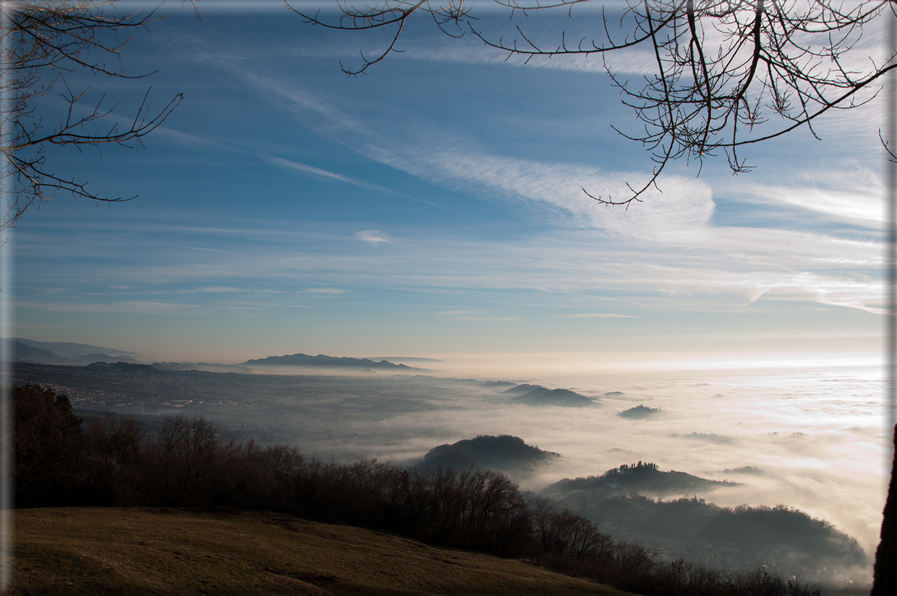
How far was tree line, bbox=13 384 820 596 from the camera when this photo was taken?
3551 cm

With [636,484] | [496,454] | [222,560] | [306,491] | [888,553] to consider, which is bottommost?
[636,484]

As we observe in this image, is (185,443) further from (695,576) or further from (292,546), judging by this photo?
(695,576)

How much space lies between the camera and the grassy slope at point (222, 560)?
13.2 meters

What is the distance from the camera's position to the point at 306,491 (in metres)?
44.9

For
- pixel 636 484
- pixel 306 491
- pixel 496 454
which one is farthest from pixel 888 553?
pixel 496 454

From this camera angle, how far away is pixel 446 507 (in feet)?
155

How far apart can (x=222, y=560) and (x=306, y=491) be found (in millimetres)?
28463

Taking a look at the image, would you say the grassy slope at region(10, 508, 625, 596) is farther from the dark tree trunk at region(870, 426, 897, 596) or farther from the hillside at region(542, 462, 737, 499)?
the hillside at region(542, 462, 737, 499)

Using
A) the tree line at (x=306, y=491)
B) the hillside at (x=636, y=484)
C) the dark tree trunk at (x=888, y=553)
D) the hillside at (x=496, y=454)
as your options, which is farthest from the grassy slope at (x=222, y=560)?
the hillside at (x=496, y=454)

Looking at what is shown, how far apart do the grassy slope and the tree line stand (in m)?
7.25

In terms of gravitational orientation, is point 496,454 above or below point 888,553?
below

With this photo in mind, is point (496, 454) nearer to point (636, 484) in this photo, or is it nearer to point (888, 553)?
point (636, 484)

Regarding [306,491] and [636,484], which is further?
[636,484]

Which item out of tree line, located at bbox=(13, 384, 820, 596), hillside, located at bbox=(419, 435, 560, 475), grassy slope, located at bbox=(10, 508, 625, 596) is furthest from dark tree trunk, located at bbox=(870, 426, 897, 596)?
hillside, located at bbox=(419, 435, 560, 475)
